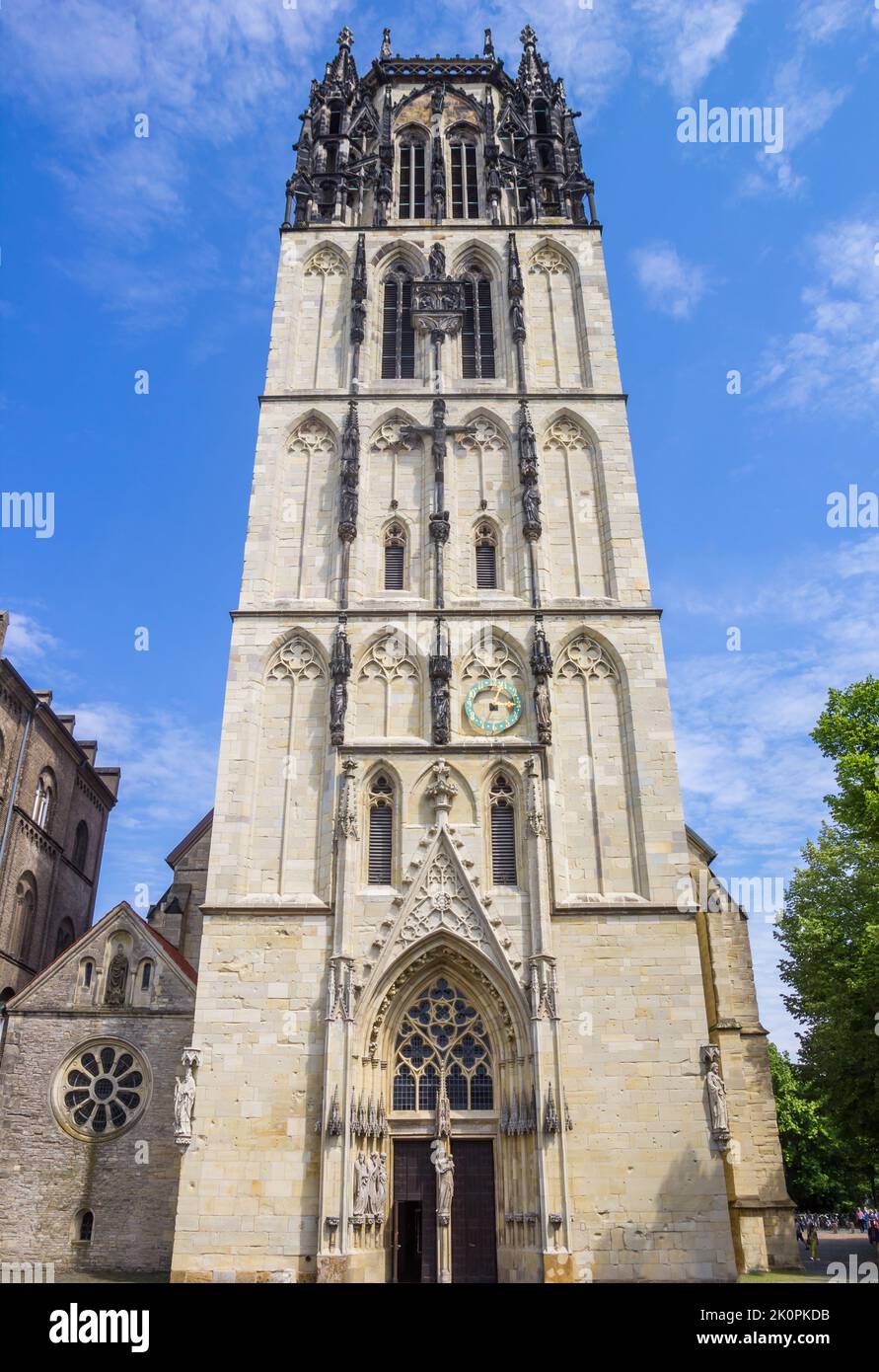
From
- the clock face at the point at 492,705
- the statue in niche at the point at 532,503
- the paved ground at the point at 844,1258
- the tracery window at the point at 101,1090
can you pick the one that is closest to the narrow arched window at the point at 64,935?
the tracery window at the point at 101,1090

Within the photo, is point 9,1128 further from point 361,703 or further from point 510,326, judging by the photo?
point 510,326

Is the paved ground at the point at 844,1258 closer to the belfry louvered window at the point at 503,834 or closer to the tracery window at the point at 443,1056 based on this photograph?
the tracery window at the point at 443,1056

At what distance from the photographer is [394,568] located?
21.6m

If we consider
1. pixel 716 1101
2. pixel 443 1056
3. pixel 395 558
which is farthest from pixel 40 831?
pixel 716 1101

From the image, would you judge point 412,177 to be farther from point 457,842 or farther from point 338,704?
point 457,842

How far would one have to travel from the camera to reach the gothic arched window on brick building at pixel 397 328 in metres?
24.2

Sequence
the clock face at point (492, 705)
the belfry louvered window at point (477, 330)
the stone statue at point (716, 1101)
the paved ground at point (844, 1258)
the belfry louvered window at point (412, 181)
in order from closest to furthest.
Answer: the stone statue at point (716, 1101)
the paved ground at point (844, 1258)
the clock face at point (492, 705)
the belfry louvered window at point (477, 330)
the belfry louvered window at point (412, 181)

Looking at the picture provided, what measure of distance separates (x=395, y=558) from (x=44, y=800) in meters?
13.6

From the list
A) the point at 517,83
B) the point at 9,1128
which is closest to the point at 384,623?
the point at 9,1128

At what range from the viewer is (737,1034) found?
19016mm

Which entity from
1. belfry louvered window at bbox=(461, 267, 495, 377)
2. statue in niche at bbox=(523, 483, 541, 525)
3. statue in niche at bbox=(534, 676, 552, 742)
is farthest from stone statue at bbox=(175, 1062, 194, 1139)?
belfry louvered window at bbox=(461, 267, 495, 377)

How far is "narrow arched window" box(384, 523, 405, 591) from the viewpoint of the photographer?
21375 mm

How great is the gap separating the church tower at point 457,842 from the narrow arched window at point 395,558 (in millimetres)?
89
